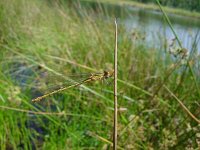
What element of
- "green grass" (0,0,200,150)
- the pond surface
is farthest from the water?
"green grass" (0,0,200,150)

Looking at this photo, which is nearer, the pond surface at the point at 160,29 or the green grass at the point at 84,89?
the green grass at the point at 84,89

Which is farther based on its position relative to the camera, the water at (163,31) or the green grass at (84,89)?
the water at (163,31)

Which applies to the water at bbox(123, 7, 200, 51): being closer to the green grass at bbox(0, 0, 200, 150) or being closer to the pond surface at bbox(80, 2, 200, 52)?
the pond surface at bbox(80, 2, 200, 52)

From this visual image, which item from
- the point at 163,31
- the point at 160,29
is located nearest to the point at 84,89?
the point at 163,31

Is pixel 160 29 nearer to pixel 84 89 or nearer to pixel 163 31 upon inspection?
pixel 163 31

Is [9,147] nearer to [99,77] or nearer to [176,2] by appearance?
[176,2]

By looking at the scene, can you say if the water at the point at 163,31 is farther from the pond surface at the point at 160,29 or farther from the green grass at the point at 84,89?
the green grass at the point at 84,89

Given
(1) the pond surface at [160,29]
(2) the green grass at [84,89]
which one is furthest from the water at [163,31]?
(2) the green grass at [84,89]

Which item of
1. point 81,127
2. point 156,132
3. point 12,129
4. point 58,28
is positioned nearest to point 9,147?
point 12,129
